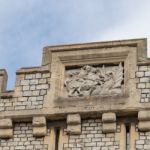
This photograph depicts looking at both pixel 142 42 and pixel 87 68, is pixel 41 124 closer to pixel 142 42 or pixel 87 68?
pixel 87 68

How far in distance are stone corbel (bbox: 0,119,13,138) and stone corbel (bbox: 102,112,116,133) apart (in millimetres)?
2284

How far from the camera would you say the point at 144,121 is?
15.2m

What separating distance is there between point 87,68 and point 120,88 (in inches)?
40.5

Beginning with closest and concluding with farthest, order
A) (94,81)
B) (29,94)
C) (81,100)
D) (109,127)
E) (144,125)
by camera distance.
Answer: (144,125)
(109,127)
(81,100)
(94,81)
(29,94)

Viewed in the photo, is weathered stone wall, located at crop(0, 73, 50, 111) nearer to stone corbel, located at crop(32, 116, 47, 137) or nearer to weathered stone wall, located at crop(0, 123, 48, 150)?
stone corbel, located at crop(32, 116, 47, 137)

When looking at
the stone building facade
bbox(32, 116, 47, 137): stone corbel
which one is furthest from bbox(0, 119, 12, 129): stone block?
bbox(32, 116, 47, 137): stone corbel

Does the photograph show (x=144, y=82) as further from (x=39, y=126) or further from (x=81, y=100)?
(x=39, y=126)

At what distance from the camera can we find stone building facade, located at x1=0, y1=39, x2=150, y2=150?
604 inches

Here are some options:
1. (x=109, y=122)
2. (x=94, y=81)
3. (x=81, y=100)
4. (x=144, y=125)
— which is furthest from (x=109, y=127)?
(x=94, y=81)

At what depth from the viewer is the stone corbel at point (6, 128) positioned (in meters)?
15.9

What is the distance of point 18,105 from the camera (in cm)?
1619

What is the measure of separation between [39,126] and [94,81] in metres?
1.74

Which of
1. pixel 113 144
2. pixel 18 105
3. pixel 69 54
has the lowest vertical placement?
pixel 113 144

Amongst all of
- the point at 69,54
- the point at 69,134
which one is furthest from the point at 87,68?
the point at 69,134
